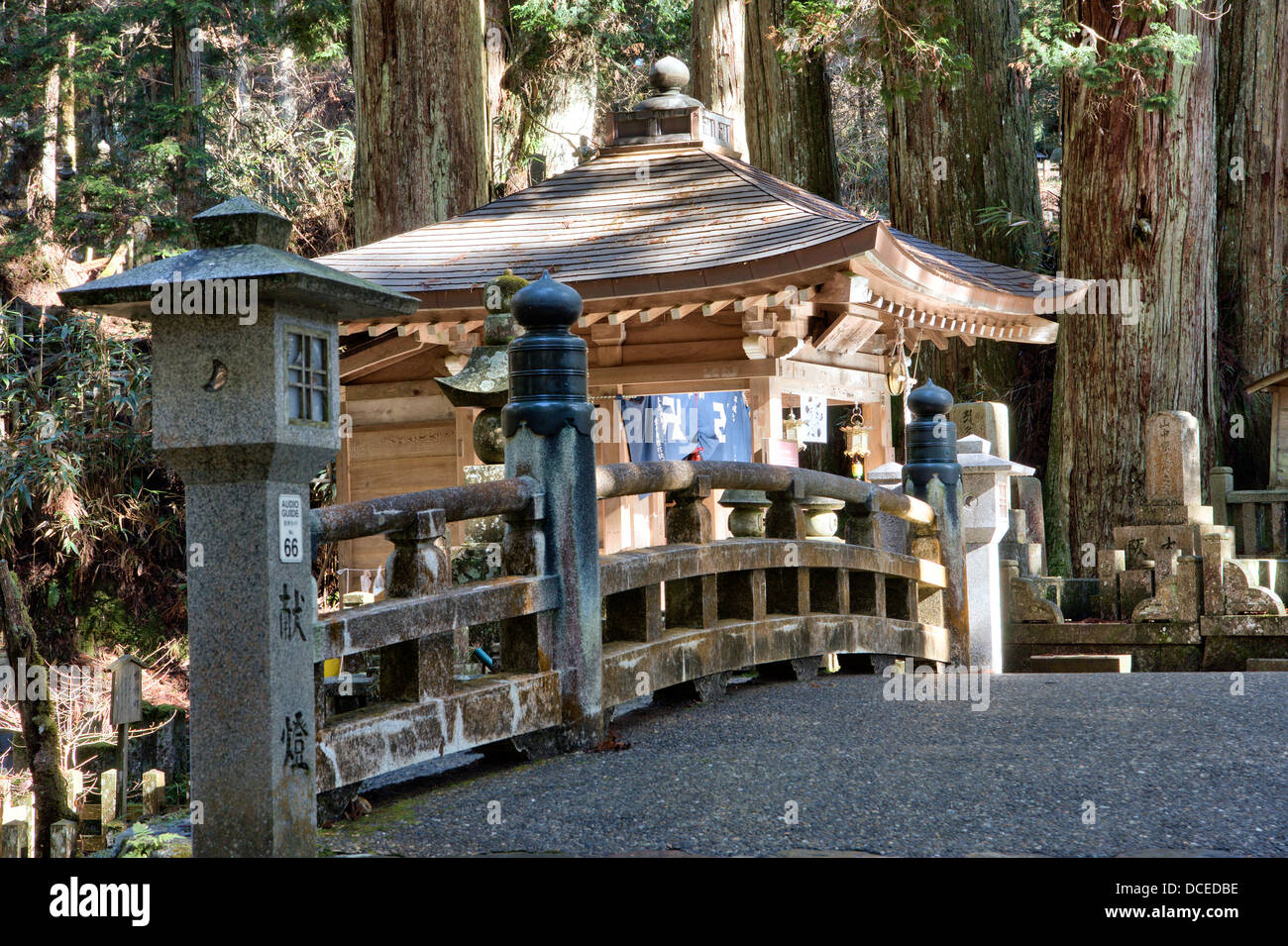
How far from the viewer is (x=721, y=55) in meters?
17.4

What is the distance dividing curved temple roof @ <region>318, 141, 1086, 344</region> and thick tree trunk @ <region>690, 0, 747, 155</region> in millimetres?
4926

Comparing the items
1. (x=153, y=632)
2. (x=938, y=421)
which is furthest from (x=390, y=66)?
(x=938, y=421)

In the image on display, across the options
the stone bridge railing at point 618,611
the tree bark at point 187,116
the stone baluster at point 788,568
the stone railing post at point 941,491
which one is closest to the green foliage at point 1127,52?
the stone railing post at point 941,491

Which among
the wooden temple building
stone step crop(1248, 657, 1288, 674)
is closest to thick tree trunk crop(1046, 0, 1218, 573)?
the wooden temple building

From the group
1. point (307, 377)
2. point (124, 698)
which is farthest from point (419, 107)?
point (307, 377)

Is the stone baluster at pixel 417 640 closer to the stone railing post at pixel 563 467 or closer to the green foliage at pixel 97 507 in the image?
the stone railing post at pixel 563 467

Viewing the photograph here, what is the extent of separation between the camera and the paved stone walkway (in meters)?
4.22

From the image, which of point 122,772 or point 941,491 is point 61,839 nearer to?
point 122,772

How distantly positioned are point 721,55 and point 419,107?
450 cm

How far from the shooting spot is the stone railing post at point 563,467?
18.3ft

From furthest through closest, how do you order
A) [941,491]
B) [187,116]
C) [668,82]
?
[187,116] < [668,82] < [941,491]

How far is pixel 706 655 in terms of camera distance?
22.1 feet

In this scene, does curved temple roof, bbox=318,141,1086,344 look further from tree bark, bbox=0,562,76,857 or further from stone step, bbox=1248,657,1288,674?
tree bark, bbox=0,562,76,857
